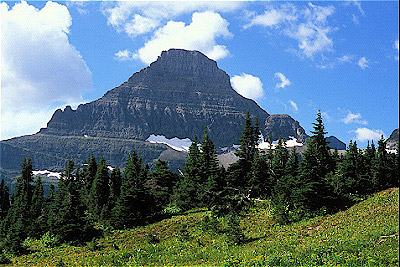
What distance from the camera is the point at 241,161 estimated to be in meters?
56.1

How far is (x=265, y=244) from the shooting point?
26.1 m


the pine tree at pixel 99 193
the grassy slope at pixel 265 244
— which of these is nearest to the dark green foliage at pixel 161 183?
the pine tree at pixel 99 193

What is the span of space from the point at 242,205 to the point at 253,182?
5859 mm

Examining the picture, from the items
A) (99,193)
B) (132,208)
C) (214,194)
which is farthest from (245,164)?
(99,193)

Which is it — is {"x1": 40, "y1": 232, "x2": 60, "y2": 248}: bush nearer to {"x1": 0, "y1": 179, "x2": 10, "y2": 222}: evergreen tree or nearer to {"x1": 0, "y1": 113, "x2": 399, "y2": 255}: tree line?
{"x1": 0, "y1": 113, "x2": 399, "y2": 255}: tree line

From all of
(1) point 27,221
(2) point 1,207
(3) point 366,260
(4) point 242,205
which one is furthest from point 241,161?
(2) point 1,207

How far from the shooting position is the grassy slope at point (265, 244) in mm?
18297

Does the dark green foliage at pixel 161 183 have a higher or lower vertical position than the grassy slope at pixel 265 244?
higher

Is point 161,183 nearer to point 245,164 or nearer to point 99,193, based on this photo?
point 99,193

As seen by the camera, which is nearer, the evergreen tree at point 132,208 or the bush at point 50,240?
the bush at point 50,240

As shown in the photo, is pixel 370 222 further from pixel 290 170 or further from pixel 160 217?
pixel 160 217

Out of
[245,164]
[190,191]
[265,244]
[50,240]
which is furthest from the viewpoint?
[245,164]

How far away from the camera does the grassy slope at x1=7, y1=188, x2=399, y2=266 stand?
18297 mm

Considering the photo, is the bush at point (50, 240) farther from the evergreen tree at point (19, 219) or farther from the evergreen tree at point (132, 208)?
the evergreen tree at point (132, 208)
